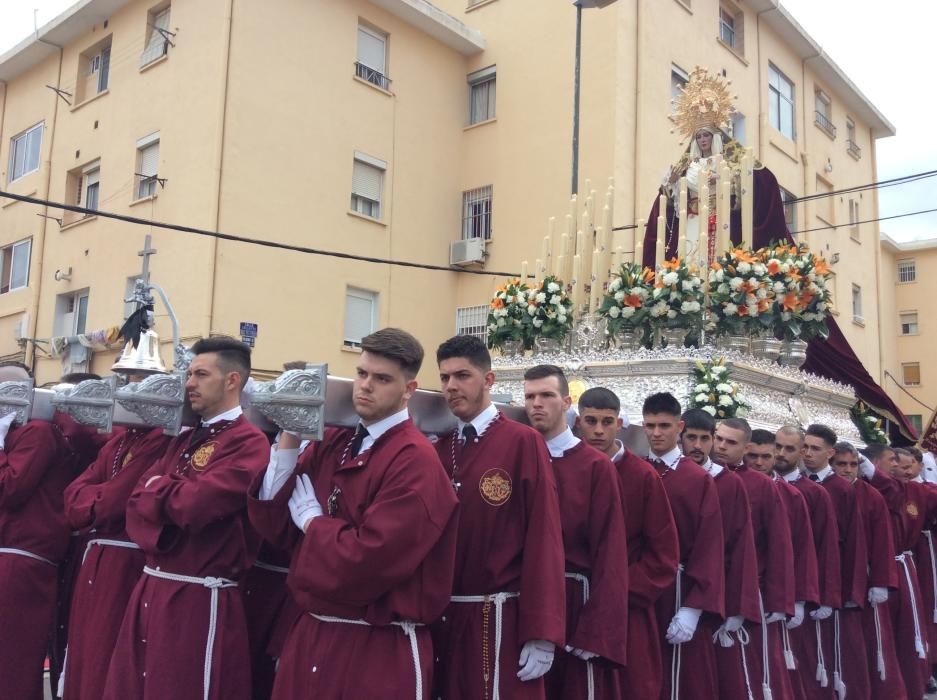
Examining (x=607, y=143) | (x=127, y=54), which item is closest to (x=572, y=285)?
(x=607, y=143)

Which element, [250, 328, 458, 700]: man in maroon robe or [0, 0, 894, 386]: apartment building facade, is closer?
[250, 328, 458, 700]: man in maroon robe

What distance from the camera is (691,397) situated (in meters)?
6.86

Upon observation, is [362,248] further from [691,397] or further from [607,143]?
[691,397]

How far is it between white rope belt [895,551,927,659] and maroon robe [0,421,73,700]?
609 cm

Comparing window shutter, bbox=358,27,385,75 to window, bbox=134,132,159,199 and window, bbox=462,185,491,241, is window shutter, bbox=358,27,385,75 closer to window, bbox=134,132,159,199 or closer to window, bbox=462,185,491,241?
window, bbox=462,185,491,241

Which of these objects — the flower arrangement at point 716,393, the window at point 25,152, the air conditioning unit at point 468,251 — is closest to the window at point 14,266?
the window at point 25,152

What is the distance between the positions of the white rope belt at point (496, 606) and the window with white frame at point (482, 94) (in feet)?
47.6

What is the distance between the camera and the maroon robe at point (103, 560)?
3957 mm

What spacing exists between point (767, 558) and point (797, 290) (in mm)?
2761

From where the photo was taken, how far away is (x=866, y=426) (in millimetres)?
8953

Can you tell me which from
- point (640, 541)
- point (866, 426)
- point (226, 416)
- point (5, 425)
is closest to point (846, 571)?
point (866, 426)

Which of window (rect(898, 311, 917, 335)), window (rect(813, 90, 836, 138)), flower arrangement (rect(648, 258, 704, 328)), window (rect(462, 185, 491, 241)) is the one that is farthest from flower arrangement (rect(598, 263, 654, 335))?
window (rect(898, 311, 917, 335))

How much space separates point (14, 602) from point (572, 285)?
5359 millimetres

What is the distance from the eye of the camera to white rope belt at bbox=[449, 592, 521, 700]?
11.2 ft
